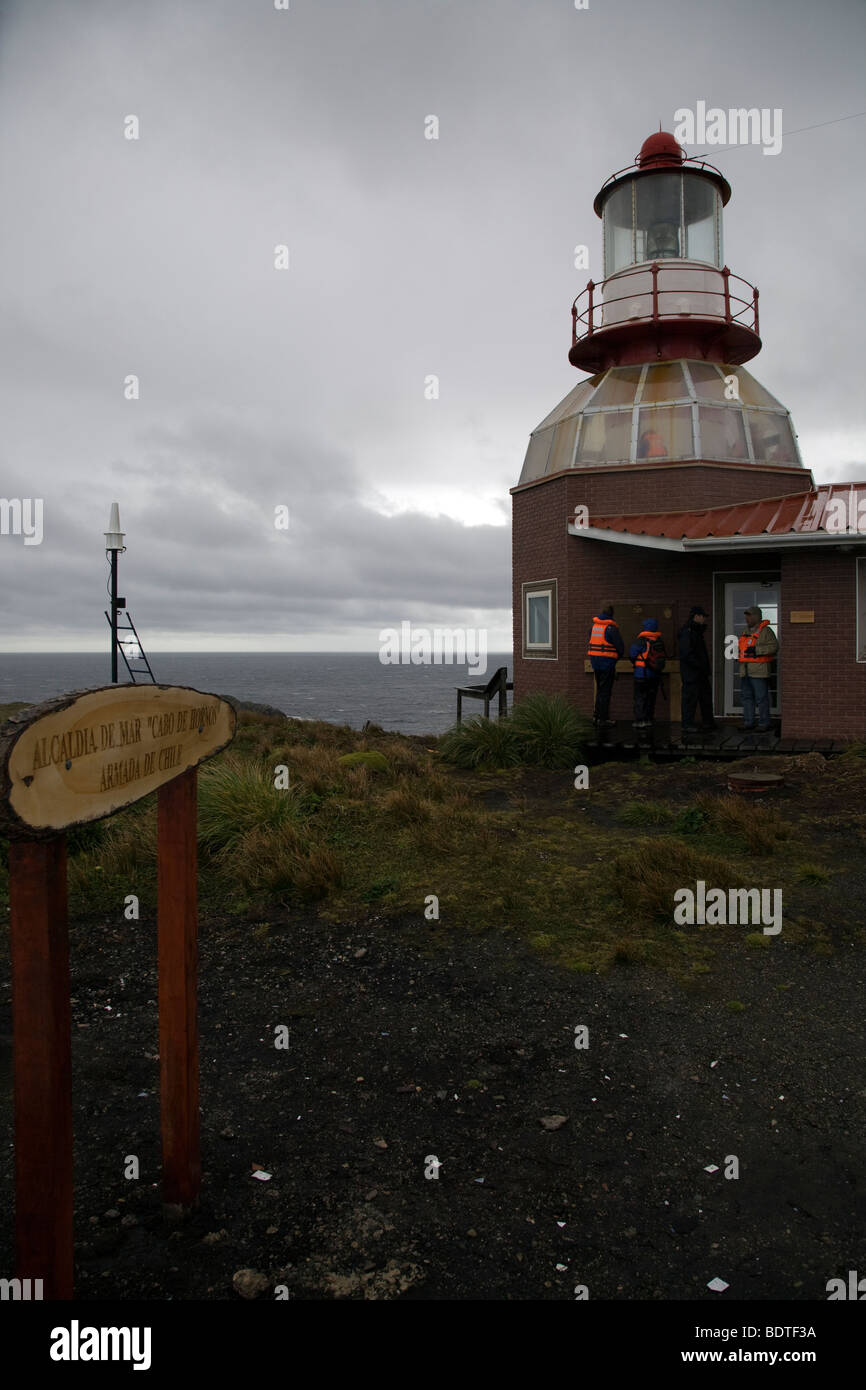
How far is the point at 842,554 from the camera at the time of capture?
12.7 meters

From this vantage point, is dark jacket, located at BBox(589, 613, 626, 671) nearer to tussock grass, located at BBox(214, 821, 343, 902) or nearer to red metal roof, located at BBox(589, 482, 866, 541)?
red metal roof, located at BBox(589, 482, 866, 541)

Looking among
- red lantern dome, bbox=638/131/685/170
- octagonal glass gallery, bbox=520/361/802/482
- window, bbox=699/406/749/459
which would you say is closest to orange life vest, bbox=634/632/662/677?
octagonal glass gallery, bbox=520/361/802/482

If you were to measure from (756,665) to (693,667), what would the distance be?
39.5 inches

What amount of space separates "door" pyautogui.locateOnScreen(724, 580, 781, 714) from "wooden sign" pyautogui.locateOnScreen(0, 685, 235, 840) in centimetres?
1406

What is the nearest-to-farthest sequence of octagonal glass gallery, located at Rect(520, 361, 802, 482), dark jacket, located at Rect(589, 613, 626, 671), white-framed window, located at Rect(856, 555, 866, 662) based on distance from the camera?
white-framed window, located at Rect(856, 555, 866, 662) → dark jacket, located at Rect(589, 613, 626, 671) → octagonal glass gallery, located at Rect(520, 361, 802, 482)

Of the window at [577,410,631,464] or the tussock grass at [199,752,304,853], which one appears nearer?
the tussock grass at [199,752,304,853]

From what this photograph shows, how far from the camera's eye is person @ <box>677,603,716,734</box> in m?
13.7

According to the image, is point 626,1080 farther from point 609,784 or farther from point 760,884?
point 609,784

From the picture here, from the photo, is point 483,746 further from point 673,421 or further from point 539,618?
point 673,421

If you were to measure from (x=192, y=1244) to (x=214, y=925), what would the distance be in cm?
355

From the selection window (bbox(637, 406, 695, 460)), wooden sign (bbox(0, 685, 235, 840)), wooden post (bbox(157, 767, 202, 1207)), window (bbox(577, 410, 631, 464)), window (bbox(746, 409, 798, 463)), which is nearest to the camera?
wooden sign (bbox(0, 685, 235, 840))

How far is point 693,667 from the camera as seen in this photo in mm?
14023

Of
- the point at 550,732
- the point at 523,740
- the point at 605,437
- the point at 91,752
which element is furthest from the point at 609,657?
the point at 91,752

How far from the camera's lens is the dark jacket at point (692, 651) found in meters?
13.7
